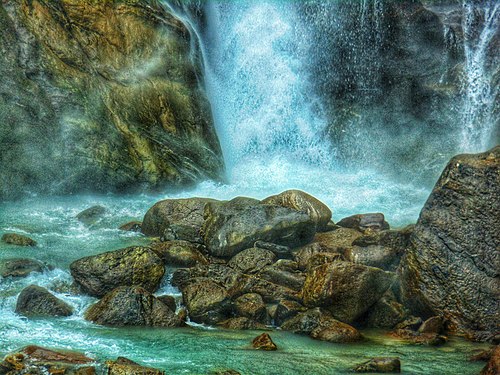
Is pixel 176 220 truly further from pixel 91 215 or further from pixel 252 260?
pixel 252 260

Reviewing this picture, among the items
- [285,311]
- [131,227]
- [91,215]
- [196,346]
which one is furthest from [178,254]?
[91,215]

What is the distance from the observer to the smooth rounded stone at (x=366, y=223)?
17322 millimetres

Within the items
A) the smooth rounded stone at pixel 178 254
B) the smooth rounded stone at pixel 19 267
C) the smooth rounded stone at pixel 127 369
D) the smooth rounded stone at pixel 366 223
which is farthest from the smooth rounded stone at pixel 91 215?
the smooth rounded stone at pixel 127 369

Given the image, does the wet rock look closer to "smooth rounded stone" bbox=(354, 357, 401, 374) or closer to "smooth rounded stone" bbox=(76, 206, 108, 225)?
"smooth rounded stone" bbox=(354, 357, 401, 374)

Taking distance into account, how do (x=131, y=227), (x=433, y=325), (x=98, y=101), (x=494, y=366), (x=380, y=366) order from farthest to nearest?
(x=98, y=101) < (x=131, y=227) < (x=433, y=325) < (x=380, y=366) < (x=494, y=366)

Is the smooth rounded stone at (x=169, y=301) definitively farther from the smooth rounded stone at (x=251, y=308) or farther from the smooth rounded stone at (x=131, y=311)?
the smooth rounded stone at (x=251, y=308)

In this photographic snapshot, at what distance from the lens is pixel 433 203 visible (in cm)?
1290

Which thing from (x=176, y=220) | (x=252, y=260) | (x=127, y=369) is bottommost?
(x=127, y=369)

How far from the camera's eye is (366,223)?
17.5m

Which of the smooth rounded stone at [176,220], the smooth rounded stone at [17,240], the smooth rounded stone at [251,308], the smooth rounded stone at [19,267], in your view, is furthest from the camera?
the smooth rounded stone at [176,220]

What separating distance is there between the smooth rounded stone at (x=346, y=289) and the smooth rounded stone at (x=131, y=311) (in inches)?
101

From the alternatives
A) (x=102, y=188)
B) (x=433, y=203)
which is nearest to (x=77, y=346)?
(x=433, y=203)

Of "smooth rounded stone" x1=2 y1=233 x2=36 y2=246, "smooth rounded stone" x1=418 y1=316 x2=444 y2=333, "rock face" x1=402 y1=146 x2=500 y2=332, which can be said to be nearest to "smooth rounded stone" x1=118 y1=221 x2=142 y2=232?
"smooth rounded stone" x1=2 y1=233 x2=36 y2=246

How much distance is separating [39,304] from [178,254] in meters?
3.35
